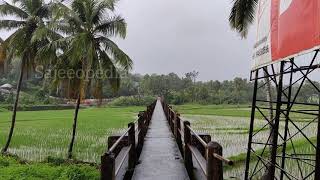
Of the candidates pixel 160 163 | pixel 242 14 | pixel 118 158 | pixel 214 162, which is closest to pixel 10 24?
pixel 242 14

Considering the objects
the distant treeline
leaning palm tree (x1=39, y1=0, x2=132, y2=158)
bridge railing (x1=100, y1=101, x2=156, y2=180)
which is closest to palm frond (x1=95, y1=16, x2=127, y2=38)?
leaning palm tree (x1=39, y1=0, x2=132, y2=158)

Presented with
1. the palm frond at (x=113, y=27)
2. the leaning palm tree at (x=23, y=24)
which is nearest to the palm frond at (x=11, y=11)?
the leaning palm tree at (x=23, y=24)

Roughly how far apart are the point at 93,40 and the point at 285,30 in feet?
41.0

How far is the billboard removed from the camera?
21.0 ft

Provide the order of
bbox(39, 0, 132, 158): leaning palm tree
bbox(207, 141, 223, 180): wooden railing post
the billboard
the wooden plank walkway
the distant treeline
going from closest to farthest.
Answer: bbox(207, 141, 223, 180): wooden railing post
the billboard
the wooden plank walkway
bbox(39, 0, 132, 158): leaning palm tree
the distant treeline

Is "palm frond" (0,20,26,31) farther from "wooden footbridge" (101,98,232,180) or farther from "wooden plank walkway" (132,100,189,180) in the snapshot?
"wooden footbridge" (101,98,232,180)

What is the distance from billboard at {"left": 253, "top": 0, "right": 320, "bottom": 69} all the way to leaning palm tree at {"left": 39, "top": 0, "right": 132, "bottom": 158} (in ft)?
30.3

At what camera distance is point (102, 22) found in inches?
769

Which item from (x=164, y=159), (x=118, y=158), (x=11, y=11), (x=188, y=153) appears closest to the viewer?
(x=118, y=158)

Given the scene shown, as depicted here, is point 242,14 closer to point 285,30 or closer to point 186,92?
point 285,30

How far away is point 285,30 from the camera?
26.1 feet

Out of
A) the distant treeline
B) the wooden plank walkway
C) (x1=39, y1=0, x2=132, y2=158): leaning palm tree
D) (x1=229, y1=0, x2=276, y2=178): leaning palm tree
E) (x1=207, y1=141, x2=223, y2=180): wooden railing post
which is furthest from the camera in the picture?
the distant treeline

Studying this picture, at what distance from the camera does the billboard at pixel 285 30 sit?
21.0ft

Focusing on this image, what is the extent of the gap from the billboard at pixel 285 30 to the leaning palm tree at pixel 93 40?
364 inches
